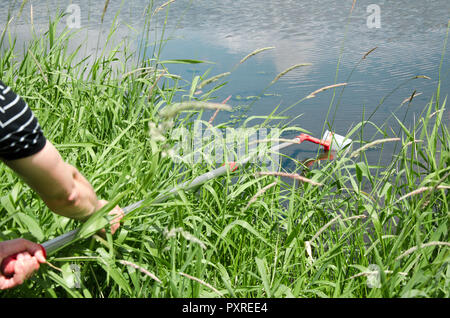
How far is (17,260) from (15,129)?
0.41 metres

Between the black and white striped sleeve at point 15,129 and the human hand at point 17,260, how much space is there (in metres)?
0.31

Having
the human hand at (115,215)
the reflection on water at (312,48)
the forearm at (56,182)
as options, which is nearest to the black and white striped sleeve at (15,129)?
the forearm at (56,182)

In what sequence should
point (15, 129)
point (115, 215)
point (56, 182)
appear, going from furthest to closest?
point (115, 215) → point (56, 182) → point (15, 129)

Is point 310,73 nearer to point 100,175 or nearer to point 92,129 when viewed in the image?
point 92,129

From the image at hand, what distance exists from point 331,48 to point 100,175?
150 inches

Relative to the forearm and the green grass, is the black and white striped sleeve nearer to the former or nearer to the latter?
the forearm

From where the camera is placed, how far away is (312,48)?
5188 mm

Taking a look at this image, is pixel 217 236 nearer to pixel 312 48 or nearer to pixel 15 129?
pixel 15 129

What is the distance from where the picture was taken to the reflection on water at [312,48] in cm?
403

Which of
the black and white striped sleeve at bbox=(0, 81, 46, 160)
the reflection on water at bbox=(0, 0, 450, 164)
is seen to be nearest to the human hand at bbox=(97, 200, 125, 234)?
the black and white striped sleeve at bbox=(0, 81, 46, 160)

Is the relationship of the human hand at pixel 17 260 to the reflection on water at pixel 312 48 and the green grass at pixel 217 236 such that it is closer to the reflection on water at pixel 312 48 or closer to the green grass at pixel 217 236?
the green grass at pixel 217 236

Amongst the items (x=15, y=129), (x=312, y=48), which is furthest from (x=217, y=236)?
(x=312, y=48)
